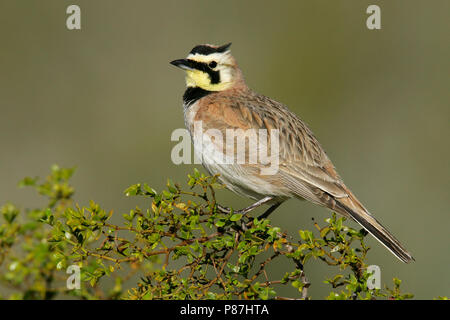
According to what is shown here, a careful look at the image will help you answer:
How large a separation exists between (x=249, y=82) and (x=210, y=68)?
3.84 m

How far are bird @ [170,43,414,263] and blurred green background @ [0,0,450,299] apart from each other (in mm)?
2503

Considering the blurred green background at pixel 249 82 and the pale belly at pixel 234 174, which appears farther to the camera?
the blurred green background at pixel 249 82

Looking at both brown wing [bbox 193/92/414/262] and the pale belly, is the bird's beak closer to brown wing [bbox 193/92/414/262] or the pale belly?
brown wing [bbox 193/92/414/262]

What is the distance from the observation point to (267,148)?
16.7ft

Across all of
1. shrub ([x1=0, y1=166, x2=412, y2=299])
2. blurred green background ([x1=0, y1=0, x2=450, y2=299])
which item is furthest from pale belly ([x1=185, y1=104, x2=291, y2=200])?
blurred green background ([x1=0, y1=0, x2=450, y2=299])

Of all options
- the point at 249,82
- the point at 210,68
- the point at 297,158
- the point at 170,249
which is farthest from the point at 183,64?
the point at 249,82

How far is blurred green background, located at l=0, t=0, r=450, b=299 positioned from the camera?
833 cm

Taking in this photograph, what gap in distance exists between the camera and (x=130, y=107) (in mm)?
9148

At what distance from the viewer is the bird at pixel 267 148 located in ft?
16.1

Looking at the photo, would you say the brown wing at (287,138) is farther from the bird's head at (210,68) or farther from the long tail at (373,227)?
the bird's head at (210,68)

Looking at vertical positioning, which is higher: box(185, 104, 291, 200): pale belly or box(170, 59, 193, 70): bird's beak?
box(170, 59, 193, 70): bird's beak

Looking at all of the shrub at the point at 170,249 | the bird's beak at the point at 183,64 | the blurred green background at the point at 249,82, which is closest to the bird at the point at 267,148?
the bird's beak at the point at 183,64

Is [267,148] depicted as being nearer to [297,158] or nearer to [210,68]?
[297,158]
